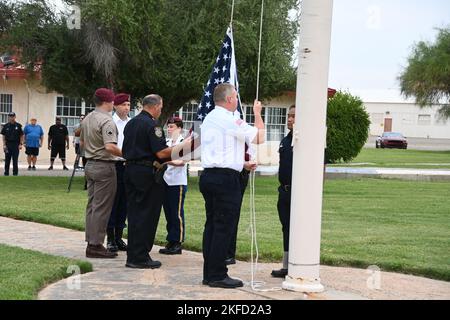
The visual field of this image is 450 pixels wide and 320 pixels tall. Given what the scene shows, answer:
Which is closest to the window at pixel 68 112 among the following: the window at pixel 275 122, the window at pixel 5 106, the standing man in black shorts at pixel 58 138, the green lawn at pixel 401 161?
the window at pixel 5 106

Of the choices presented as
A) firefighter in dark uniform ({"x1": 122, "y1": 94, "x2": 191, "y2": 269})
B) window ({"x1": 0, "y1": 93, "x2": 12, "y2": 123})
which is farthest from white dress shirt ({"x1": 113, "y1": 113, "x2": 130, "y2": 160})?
window ({"x1": 0, "y1": 93, "x2": 12, "y2": 123})

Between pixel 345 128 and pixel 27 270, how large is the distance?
2161 centimetres

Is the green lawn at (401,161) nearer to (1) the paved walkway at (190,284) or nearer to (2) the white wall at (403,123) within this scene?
(1) the paved walkway at (190,284)

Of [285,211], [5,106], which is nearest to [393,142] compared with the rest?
[5,106]

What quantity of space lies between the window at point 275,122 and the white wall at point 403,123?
186ft

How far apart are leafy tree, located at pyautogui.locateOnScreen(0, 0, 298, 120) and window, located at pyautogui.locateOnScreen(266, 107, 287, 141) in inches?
551

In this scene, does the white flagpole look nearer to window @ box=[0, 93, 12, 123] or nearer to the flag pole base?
the flag pole base

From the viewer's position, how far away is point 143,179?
8672 mm

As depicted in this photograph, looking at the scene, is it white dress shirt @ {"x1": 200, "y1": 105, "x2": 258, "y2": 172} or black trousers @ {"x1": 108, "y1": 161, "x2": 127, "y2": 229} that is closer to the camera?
white dress shirt @ {"x1": 200, "y1": 105, "x2": 258, "y2": 172}

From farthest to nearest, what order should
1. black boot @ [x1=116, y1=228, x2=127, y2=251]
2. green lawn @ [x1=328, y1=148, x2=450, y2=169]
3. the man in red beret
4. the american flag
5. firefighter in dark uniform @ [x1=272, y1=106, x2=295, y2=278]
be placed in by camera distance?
green lawn @ [x1=328, y1=148, x2=450, y2=169]
black boot @ [x1=116, y1=228, x2=127, y2=251]
the american flag
the man in red beret
firefighter in dark uniform @ [x1=272, y1=106, x2=295, y2=278]

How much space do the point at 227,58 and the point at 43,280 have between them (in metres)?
3.87

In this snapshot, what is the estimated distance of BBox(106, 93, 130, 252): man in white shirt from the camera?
9.98 metres

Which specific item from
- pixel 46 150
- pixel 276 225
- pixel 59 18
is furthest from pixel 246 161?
pixel 46 150
